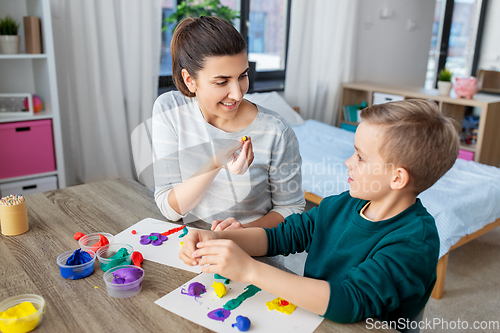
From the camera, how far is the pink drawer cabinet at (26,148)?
7.22 feet

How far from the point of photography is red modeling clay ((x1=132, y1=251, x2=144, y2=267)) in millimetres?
932

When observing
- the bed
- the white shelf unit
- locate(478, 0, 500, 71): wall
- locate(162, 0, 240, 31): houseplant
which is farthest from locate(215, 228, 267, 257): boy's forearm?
locate(478, 0, 500, 71): wall

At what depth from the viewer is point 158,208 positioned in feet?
4.08

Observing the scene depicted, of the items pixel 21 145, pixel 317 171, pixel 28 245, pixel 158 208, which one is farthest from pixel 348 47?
pixel 28 245

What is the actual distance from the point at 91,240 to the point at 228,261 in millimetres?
430

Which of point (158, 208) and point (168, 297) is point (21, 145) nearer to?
point (158, 208)

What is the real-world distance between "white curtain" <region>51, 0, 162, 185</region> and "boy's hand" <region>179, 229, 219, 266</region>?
196 centimetres

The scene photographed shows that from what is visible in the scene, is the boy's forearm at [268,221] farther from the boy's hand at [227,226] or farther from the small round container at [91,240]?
the small round container at [91,240]

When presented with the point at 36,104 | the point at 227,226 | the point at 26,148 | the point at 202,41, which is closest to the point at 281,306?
the point at 227,226

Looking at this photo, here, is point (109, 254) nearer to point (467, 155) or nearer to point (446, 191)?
point (446, 191)

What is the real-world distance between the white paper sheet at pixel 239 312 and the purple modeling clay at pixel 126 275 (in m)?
0.08

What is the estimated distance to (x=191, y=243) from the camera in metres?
0.88

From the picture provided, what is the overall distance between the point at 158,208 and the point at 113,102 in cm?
163

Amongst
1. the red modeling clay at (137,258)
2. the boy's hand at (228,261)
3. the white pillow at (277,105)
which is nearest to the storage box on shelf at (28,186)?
the white pillow at (277,105)
